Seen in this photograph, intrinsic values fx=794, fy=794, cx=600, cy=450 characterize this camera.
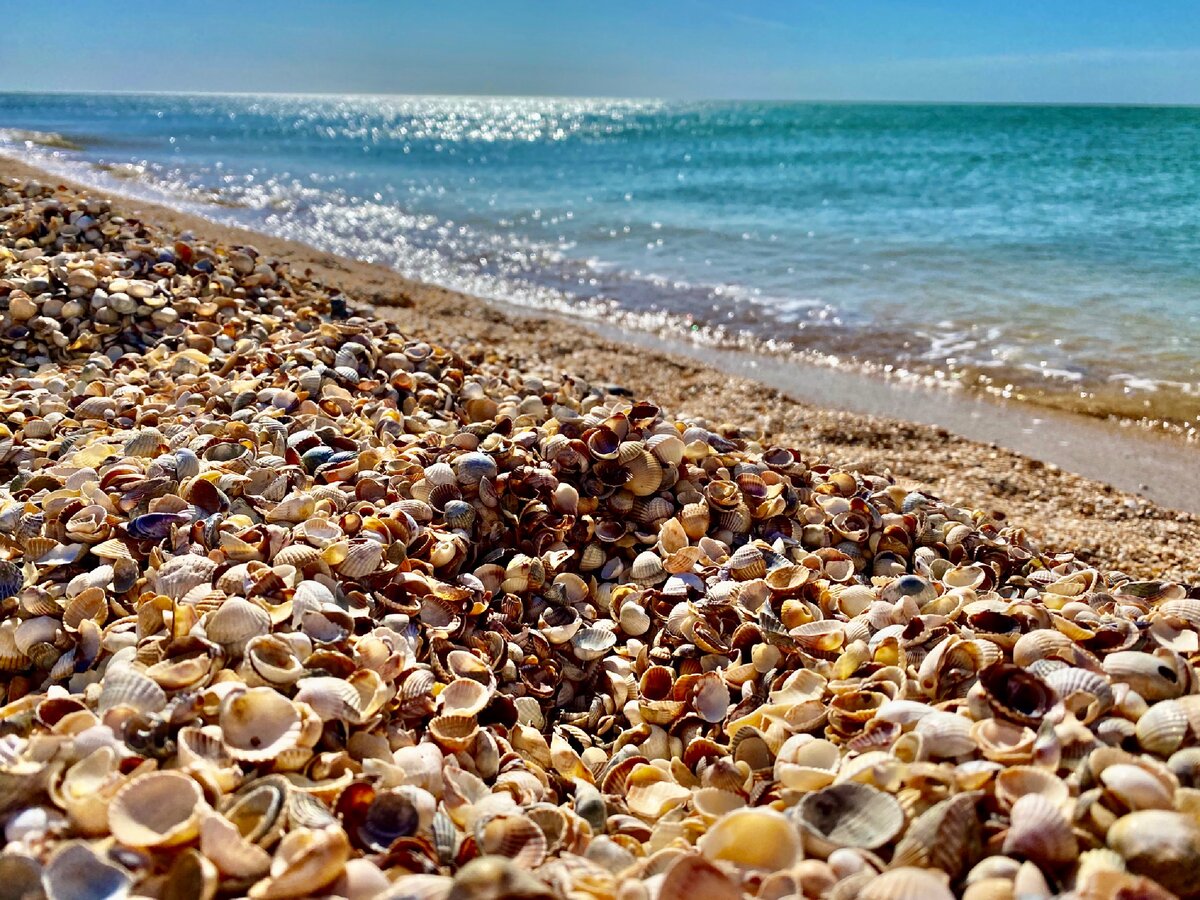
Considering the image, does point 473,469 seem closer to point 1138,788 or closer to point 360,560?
point 360,560

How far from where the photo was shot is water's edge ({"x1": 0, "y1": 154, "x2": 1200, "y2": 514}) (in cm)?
561

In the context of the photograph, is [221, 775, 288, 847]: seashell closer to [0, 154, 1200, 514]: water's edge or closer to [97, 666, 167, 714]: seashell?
[97, 666, 167, 714]: seashell

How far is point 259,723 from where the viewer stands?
1914 mm

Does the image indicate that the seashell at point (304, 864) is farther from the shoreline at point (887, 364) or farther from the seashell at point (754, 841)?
the shoreline at point (887, 364)

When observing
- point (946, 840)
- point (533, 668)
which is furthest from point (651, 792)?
point (946, 840)

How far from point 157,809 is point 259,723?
0.29 meters

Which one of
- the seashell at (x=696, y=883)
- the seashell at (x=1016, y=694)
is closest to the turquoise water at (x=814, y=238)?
the seashell at (x=1016, y=694)

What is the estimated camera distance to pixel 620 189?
827 inches

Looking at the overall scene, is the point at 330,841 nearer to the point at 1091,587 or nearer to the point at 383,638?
the point at 383,638

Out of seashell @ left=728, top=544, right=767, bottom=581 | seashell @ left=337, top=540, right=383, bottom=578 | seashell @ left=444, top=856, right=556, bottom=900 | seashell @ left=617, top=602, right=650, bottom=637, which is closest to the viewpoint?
seashell @ left=444, top=856, right=556, bottom=900

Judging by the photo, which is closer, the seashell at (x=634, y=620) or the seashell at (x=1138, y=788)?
the seashell at (x=1138, y=788)

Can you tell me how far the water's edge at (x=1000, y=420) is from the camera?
5.61m

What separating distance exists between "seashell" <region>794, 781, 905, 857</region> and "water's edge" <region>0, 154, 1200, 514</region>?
468 cm

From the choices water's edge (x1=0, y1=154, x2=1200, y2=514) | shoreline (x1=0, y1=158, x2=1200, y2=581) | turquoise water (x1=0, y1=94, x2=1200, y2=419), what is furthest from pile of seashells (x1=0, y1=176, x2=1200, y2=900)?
turquoise water (x1=0, y1=94, x2=1200, y2=419)
